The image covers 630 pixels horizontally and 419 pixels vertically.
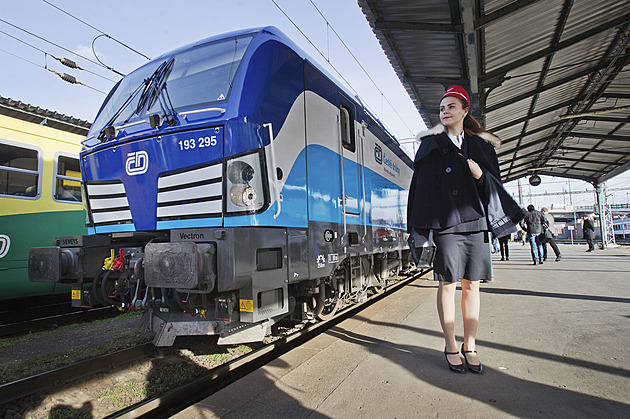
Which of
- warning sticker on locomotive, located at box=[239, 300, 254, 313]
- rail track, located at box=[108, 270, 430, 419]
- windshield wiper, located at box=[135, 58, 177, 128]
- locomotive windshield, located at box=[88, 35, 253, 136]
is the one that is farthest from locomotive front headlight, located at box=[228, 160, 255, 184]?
rail track, located at box=[108, 270, 430, 419]

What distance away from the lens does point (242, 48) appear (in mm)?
3662

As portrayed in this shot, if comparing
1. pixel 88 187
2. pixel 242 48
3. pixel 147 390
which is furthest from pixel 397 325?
pixel 88 187

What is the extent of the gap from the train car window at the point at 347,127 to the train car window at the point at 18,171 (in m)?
5.41

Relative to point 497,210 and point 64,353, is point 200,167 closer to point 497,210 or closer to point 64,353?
point 497,210

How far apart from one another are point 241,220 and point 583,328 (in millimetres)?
3484

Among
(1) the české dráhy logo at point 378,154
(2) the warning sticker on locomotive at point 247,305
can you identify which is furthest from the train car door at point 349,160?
(2) the warning sticker on locomotive at point 247,305

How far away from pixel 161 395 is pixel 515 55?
8.82 meters

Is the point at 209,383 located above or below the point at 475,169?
below

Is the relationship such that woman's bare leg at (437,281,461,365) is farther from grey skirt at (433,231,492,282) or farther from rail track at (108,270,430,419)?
rail track at (108,270,430,419)

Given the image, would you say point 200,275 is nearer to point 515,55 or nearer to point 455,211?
point 455,211

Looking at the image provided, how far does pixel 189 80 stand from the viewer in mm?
3836

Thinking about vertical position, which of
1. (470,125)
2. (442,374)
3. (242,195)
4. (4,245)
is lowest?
(442,374)

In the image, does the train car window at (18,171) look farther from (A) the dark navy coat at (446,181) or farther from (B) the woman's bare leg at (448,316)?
(B) the woman's bare leg at (448,316)

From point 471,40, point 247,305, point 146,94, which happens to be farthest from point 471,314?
point 471,40
